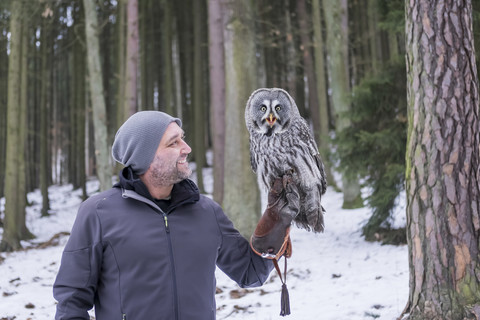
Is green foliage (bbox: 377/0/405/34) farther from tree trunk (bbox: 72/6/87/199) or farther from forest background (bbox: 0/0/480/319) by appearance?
tree trunk (bbox: 72/6/87/199)

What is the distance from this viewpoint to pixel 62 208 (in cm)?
1769

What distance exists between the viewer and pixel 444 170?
12.5ft

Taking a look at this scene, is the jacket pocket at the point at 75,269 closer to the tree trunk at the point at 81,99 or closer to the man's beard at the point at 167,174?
the man's beard at the point at 167,174

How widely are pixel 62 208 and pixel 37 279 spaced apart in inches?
428

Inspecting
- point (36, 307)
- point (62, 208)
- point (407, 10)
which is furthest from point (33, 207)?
point (407, 10)

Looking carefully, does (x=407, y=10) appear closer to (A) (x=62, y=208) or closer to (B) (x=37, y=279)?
(B) (x=37, y=279)

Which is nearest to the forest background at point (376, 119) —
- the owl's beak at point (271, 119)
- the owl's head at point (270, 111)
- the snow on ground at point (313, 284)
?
the snow on ground at point (313, 284)

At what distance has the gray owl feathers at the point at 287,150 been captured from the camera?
205 centimetres

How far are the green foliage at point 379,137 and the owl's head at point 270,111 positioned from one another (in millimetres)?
5441

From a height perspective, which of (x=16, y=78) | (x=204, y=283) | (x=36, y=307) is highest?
(x=16, y=78)

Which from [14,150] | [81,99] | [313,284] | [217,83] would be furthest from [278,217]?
[81,99]

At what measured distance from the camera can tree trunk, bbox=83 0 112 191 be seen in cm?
979

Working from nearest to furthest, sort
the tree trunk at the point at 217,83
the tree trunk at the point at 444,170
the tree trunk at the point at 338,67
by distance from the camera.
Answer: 1. the tree trunk at the point at 444,170
2. the tree trunk at the point at 217,83
3. the tree trunk at the point at 338,67

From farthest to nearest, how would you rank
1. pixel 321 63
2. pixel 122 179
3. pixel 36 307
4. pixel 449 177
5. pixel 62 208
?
pixel 62 208 → pixel 321 63 → pixel 36 307 → pixel 449 177 → pixel 122 179
